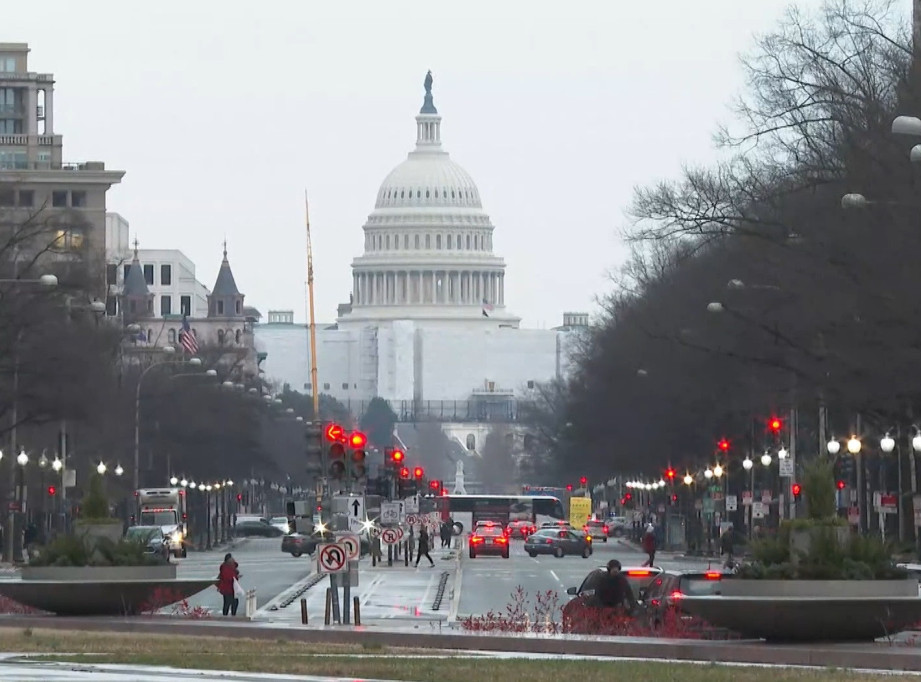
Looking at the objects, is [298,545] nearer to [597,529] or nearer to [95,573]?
[597,529]

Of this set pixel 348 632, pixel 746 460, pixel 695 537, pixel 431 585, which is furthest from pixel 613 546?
pixel 348 632

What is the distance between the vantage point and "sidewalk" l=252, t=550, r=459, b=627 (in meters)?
50.6

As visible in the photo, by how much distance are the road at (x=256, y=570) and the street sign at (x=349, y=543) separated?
361 inches

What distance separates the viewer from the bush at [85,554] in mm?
45375

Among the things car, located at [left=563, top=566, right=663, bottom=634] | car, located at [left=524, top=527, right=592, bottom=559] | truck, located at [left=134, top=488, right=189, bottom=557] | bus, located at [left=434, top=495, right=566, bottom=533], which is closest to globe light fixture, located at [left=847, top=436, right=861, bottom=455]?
car, located at [left=524, top=527, right=592, bottom=559]

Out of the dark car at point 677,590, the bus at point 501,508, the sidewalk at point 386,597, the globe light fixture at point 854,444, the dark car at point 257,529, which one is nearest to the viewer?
the dark car at point 677,590

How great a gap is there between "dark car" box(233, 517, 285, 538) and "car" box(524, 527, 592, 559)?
37.5m

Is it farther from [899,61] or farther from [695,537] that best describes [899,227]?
[695,537]

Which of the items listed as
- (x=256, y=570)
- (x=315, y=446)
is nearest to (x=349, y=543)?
(x=315, y=446)

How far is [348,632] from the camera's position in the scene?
39.3m

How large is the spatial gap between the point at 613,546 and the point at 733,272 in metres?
45.0

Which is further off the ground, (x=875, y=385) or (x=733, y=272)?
(x=733, y=272)

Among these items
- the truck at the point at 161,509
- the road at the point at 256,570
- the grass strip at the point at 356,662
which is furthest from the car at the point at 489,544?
the grass strip at the point at 356,662

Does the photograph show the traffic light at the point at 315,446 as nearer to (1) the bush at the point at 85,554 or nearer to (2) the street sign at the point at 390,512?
(1) the bush at the point at 85,554
